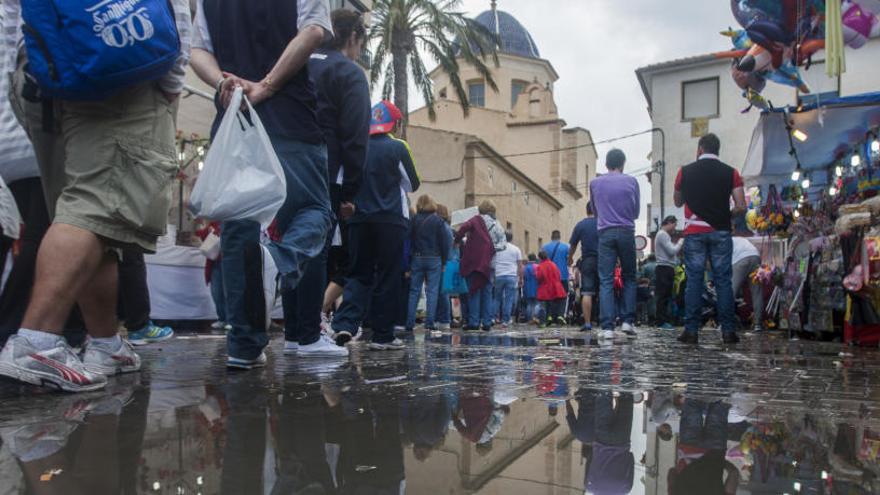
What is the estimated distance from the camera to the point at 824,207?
8.37m

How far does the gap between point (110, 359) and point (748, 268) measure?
31.8 feet

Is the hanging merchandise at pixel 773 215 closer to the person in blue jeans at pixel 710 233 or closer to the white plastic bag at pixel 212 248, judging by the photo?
the person in blue jeans at pixel 710 233

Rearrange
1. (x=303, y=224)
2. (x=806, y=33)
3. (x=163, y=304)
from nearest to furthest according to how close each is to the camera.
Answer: (x=303, y=224), (x=806, y=33), (x=163, y=304)

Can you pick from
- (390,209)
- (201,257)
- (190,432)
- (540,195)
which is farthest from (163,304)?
(540,195)

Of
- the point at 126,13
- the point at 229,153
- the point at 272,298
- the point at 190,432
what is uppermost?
the point at 126,13

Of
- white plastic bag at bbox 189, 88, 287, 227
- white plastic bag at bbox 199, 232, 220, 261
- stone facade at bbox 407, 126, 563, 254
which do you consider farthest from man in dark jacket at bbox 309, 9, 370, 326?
stone facade at bbox 407, 126, 563, 254

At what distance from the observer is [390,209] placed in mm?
5273

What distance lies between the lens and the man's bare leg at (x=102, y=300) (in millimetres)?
3225

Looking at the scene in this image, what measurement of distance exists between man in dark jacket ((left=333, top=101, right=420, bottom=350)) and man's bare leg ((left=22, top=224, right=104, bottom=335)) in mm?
2472

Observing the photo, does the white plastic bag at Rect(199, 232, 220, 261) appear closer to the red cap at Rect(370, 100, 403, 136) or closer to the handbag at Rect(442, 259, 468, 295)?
the red cap at Rect(370, 100, 403, 136)

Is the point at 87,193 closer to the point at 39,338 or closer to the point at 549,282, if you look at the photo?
the point at 39,338

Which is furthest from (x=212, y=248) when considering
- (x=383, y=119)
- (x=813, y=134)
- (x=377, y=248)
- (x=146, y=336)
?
(x=813, y=134)

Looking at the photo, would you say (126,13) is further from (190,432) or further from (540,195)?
(540,195)

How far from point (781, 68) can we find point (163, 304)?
7.52 m
